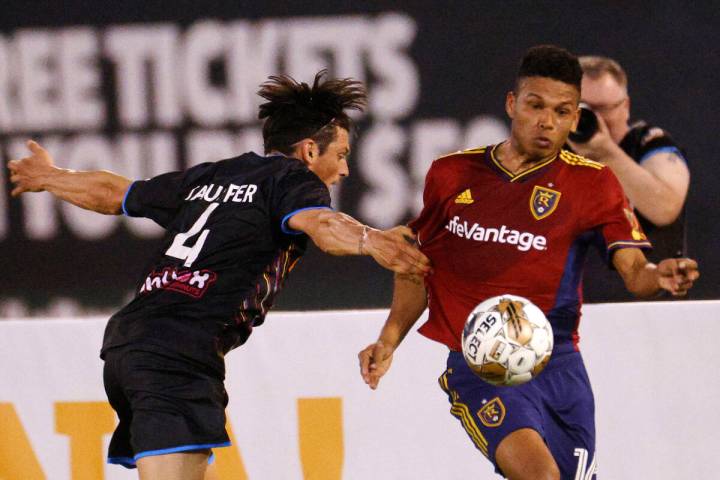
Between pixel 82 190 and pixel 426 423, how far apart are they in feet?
6.02

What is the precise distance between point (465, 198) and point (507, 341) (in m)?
0.70

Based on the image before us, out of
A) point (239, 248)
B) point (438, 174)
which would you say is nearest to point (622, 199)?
point (438, 174)

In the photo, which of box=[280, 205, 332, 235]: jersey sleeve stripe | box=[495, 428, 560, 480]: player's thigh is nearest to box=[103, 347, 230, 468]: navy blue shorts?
box=[280, 205, 332, 235]: jersey sleeve stripe

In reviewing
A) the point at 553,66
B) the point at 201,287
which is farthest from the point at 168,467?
the point at 553,66

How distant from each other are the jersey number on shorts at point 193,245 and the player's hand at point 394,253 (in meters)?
0.64

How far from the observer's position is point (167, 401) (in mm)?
3643

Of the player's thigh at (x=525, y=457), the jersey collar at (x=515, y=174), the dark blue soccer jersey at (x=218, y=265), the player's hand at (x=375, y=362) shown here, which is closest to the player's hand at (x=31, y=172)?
the dark blue soccer jersey at (x=218, y=265)

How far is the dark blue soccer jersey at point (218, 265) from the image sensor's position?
370 centimetres

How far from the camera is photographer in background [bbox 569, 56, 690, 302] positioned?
584 centimetres

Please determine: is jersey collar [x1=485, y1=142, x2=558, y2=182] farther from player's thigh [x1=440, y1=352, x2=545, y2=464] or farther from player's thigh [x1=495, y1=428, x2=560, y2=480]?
player's thigh [x1=495, y1=428, x2=560, y2=480]

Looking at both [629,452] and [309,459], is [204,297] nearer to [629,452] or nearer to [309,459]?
[309,459]

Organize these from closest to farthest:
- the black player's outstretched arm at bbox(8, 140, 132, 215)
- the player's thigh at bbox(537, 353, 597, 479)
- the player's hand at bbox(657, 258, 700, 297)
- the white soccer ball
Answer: the player's hand at bbox(657, 258, 700, 297), the white soccer ball, the player's thigh at bbox(537, 353, 597, 479), the black player's outstretched arm at bbox(8, 140, 132, 215)

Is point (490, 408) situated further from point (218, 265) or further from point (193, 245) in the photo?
point (193, 245)

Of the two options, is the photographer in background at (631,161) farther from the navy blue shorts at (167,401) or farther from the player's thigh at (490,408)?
the navy blue shorts at (167,401)
